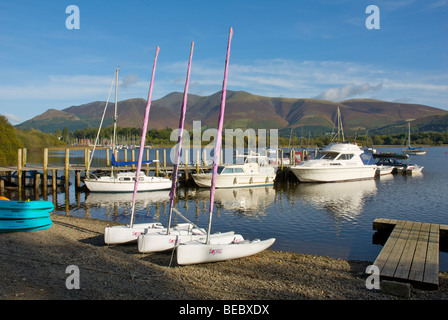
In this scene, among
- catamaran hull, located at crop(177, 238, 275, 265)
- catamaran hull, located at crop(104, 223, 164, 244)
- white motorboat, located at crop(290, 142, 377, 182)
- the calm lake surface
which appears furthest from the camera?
white motorboat, located at crop(290, 142, 377, 182)

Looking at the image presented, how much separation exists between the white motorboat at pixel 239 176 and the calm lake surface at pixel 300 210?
0.84 meters

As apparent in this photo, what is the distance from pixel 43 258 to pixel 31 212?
173 inches

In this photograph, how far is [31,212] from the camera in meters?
15.0

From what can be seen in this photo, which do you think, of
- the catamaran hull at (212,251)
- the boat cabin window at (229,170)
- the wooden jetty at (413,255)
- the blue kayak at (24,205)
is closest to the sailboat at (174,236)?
the catamaran hull at (212,251)

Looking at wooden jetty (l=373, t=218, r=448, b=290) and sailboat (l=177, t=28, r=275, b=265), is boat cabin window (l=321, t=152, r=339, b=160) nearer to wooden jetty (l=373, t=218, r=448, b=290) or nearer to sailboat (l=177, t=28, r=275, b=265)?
wooden jetty (l=373, t=218, r=448, b=290)

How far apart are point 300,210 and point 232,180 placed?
450 inches

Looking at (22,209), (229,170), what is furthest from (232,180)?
(22,209)

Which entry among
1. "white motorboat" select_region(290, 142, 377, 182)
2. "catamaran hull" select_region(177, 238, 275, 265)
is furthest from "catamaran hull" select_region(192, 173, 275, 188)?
"catamaran hull" select_region(177, 238, 275, 265)

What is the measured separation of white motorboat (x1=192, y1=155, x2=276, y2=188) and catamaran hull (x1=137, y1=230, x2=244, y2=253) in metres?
21.4

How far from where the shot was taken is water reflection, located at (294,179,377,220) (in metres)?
26.6

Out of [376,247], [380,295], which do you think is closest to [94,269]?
[380,295]

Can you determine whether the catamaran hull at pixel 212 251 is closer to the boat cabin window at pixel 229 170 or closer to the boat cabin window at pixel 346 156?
the boat cabin window at pixel 229 170

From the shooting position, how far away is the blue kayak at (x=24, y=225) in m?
14.6
